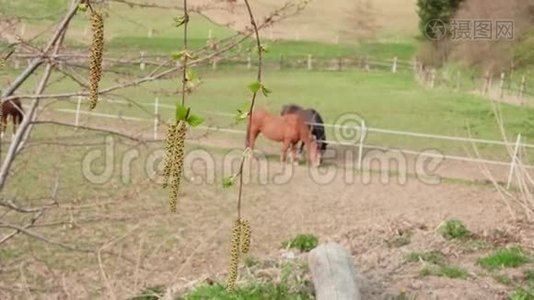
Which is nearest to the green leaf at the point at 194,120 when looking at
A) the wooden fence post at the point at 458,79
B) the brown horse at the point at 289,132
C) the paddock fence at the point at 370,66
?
the paddock fence at the point at 370,66

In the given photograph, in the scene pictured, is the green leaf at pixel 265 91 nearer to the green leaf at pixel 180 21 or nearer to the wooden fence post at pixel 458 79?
the green leaf at pixel 180 21

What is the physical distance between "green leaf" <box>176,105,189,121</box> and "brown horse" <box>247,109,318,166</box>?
8843 millimetres

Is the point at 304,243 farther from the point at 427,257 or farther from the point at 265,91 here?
the point at 265,91

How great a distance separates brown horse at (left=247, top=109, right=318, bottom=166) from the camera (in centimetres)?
995

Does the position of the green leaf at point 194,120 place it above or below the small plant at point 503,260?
above

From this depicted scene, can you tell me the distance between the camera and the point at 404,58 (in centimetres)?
2014

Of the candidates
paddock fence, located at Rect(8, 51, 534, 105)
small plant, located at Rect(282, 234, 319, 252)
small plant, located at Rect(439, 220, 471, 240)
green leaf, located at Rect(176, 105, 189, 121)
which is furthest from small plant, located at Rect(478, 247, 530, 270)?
green leaf, located at Rect(176, 105, 189, 121)

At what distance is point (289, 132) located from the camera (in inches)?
393

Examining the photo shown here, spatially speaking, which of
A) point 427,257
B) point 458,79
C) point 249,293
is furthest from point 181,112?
point 458,79

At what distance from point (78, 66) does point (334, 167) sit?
6904 mm

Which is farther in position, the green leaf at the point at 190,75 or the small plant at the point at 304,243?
the small plant at the point at 304,243

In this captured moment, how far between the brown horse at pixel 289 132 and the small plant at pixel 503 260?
531 centimetres

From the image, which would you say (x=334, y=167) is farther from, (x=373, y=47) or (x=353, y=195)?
(x=373, y=47)

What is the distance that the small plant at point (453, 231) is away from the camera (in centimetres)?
538
